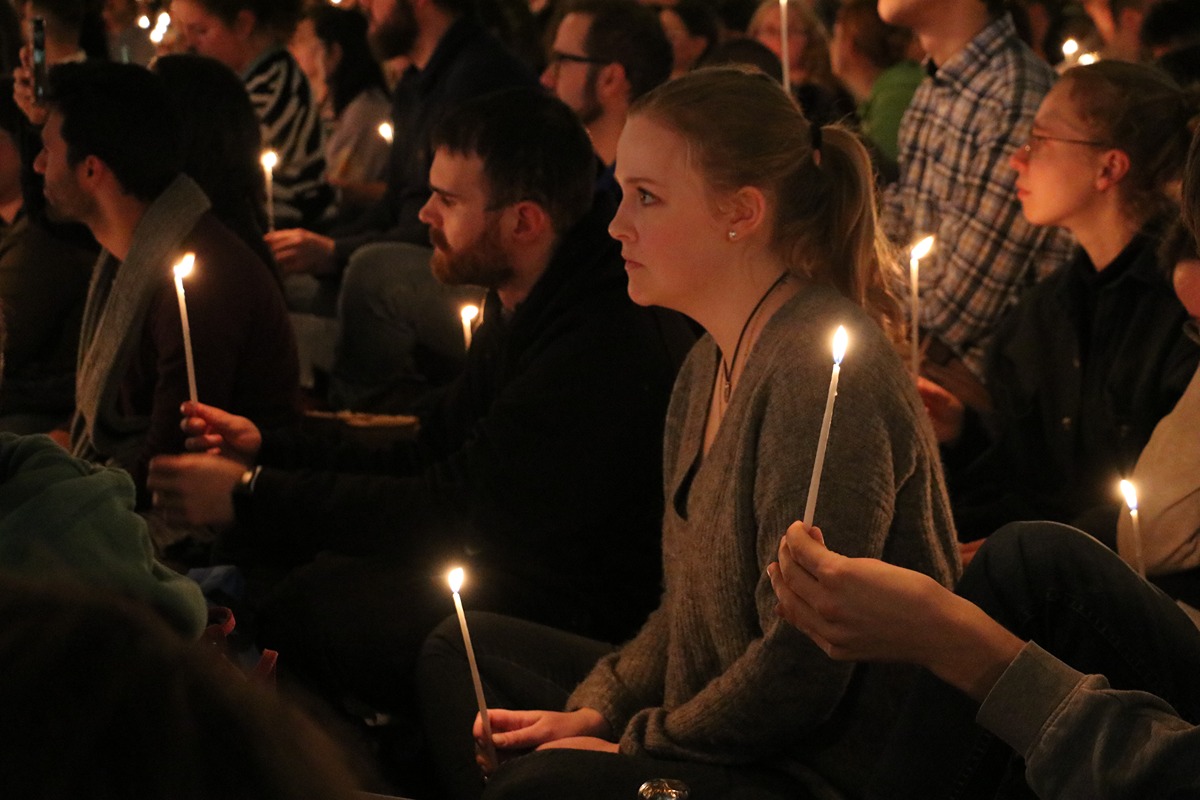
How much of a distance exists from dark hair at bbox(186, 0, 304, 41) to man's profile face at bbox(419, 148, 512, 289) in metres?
3.18

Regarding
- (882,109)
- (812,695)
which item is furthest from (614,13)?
(812,695)

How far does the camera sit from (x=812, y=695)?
2010 mm

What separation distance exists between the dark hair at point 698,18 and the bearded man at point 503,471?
3.15 meters

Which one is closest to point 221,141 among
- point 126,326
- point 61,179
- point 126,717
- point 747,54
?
point 61,179

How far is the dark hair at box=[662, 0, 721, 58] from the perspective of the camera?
618 centimetres

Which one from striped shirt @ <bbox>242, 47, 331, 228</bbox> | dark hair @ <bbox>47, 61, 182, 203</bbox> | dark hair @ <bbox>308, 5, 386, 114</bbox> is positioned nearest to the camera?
dark hair @ <bbox>47, 61, 182, 203</bbox>

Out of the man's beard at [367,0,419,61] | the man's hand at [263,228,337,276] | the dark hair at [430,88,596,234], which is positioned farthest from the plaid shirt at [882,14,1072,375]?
the man's beard at [367,0,419,61]

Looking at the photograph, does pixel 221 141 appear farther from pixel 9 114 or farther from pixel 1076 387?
pixel 1076 387

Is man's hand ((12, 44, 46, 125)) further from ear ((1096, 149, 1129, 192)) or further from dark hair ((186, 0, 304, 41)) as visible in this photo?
ear ((1096, 149, 1129, 192))

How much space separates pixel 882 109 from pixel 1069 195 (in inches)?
80.8

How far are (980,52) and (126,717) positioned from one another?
365cm

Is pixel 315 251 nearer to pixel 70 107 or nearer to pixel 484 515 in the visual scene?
pixel 70 107

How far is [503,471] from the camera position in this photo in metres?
2.82

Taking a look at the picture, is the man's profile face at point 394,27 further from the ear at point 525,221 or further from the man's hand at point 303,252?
the ear at point 525,221
